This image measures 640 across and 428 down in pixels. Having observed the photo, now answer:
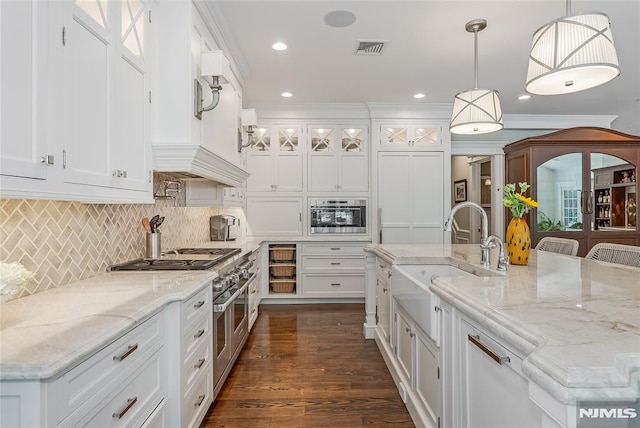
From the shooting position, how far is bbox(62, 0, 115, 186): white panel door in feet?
4.41

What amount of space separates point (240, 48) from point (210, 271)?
2.09 metres

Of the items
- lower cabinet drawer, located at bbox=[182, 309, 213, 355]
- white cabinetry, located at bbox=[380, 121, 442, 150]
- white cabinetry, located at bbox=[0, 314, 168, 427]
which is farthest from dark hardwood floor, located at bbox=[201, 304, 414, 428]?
white cabinetry, located at bbox=[380, 121, 442, 150]

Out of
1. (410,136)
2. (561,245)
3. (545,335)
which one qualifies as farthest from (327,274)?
(545,335)

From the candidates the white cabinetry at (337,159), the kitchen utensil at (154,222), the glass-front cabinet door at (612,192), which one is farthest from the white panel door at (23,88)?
the glass-front cabinet door at (612,192)

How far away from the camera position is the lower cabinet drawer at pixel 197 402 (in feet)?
5.65

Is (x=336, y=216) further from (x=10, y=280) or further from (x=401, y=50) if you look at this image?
(x=10, y=280)

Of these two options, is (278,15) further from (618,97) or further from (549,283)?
(618,97)

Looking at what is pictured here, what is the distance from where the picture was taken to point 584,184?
4.73m

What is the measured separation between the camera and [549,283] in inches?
60.9

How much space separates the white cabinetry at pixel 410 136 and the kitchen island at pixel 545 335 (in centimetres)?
284

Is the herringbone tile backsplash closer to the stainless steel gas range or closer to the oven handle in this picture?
the stainless steel gas range

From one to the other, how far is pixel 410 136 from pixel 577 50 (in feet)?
10.7

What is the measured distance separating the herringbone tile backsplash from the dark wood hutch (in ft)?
15.4

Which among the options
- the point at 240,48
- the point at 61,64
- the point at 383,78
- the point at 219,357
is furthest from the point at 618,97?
the point at 61,64
